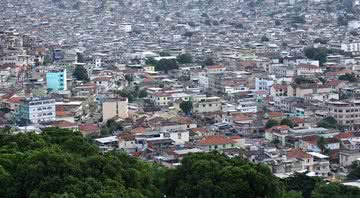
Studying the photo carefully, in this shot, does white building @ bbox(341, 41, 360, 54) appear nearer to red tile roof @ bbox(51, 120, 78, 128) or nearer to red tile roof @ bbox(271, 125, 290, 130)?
red tile roof @ bbox(271, 125, 290, 130)

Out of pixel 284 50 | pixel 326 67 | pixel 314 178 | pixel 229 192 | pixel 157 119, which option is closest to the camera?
pixel 229 192

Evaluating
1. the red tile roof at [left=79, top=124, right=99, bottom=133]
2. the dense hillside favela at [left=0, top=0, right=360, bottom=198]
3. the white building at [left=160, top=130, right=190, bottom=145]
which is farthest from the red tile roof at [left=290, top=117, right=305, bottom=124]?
the red tile roof at [left=79, top=124, right=99, bottom=133]

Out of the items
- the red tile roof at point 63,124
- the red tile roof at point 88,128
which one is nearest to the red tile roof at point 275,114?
the red tile roof at point 88,128

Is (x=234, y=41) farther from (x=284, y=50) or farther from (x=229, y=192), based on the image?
(x=229, y=192)

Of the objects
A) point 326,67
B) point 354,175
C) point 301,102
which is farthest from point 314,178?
point 326,67

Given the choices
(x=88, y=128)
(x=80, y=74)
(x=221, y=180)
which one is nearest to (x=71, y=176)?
(x=221, y=180)
